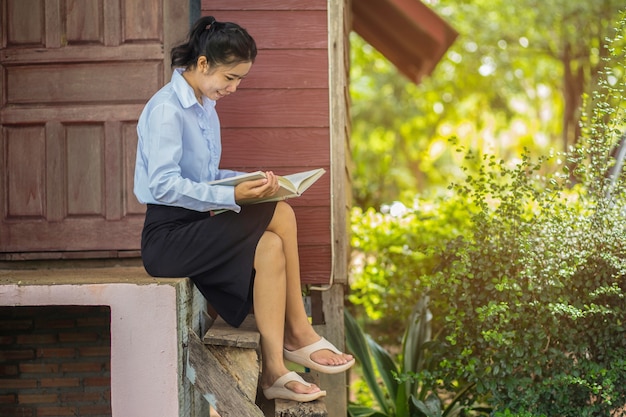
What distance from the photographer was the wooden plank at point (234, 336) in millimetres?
3082

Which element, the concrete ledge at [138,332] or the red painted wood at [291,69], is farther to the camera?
the red painted wood at [291,69]

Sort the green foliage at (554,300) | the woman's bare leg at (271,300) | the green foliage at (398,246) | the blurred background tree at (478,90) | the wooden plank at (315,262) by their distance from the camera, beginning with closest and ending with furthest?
the woman's bare leg at (271,300)
the green foliage at (554,300)
the wooden plank at (315,262)
the green foliage at (398,246)
the blurred background tree at (478,90)

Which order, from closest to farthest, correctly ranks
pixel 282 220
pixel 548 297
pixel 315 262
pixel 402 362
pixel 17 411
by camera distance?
1. pixel 282 220
2. pixel 548 297
3. pixel 315 262
4. pixel 17 411
5. pixel 402 362

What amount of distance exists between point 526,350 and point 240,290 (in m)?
1.65

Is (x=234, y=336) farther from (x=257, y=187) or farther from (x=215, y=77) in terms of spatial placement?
(x=215, y=77)

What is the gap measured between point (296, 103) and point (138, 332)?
166cm

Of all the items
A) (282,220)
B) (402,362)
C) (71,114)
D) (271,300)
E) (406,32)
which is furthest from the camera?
(406,32)

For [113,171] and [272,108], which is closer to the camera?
[272,108]

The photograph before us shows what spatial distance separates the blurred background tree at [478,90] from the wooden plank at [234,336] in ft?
12.4

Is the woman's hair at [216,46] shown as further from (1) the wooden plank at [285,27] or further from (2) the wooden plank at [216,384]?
(2) the wooden plank at [216,384]

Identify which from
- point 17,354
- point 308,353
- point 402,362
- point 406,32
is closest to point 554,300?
point 402,362

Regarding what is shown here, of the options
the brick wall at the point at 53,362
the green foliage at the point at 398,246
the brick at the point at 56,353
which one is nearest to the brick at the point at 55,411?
the brick wall at the point at 53,362

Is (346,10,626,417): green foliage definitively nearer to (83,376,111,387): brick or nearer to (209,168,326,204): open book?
(209,168,326,204): open book

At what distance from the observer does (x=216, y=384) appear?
3.07 meters
